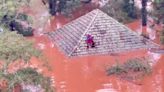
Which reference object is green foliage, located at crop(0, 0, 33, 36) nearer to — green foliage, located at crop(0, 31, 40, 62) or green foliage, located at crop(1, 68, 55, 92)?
green foliage, located at crop(0, 31, 40, 62)

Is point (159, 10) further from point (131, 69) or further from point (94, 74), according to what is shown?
point (94, 74)

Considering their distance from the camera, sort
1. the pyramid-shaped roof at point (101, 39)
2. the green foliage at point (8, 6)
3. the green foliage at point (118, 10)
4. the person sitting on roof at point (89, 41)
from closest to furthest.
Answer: the person sitting on roof at point (89, 41) → the pyramid-shaped roof at point (101, 39) → the green foliage at point (8, 6) → the green foliage at point (118, 10)

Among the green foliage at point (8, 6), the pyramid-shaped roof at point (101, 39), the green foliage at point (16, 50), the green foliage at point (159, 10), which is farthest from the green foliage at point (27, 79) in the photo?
the green foliage at point (159, 10)

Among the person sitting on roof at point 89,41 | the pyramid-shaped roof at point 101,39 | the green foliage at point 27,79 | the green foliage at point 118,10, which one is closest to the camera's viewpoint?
the green foliage at point 27,79

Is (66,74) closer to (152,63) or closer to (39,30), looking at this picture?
(152,63)

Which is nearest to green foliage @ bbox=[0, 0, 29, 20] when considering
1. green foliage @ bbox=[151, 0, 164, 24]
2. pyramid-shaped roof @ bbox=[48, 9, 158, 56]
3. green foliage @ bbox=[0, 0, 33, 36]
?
green foliage @ bbox=[0, 0, 33, 36]

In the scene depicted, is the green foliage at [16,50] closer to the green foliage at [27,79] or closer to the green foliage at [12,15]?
the green foliage at [27,79]

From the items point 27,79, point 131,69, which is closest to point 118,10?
point 131,69

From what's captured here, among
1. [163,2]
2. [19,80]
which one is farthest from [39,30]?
[19,80]
